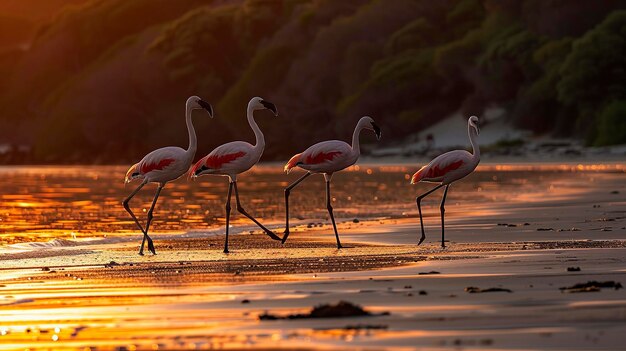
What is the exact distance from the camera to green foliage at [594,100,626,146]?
55.3 m

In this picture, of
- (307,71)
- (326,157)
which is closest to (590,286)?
(326,157)

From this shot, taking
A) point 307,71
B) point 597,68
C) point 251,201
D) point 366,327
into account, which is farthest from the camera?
point 307,71

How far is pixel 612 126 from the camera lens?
184 feet

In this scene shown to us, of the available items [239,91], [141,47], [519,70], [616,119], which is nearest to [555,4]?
[519,70]

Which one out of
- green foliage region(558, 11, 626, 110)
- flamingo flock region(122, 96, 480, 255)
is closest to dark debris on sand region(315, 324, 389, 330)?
flamingo flock region(122, 96, 480, 255)

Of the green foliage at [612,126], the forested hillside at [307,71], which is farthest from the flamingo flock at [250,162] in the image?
the forested hillside at [307,71]

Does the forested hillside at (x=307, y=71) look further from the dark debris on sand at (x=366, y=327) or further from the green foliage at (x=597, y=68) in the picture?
the dark debris on sand at (x=366, y=327)

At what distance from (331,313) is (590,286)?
7.81 feet

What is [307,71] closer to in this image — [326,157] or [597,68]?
[597,68]

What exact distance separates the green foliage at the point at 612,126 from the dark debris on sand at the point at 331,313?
46722 mm

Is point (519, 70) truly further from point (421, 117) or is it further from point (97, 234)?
point (97, 234)

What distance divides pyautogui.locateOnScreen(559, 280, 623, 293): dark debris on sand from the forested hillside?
45391mm

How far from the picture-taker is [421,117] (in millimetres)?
69812

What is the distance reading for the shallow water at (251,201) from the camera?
22.4 meters
